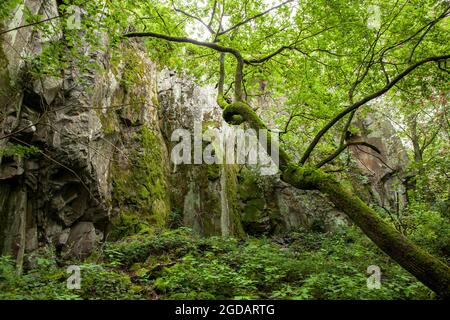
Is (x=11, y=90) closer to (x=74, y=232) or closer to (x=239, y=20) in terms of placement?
(x=74, y=232)

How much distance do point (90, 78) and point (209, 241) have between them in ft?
17.6

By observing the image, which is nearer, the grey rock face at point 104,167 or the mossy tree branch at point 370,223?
the mossy tree branch at point 370,223

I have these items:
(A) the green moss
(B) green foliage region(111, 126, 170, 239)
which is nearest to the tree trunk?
(B) green foliage region(111, 126, 170, 239)

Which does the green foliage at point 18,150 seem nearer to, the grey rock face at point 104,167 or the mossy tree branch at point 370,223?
the grey rock face at point 104,167

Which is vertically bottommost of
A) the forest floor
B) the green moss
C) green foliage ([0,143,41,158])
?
the forest floor

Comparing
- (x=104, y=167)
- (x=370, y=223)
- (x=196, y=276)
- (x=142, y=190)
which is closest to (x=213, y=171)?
(x=142, y=190)

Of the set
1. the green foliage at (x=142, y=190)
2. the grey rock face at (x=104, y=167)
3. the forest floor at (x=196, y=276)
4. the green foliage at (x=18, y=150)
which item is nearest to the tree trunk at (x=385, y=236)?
the forest floor at (x=196, y=276)

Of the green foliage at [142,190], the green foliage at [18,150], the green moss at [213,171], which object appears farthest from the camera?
the green moss at [213,171]

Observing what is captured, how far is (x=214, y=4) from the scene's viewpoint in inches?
293

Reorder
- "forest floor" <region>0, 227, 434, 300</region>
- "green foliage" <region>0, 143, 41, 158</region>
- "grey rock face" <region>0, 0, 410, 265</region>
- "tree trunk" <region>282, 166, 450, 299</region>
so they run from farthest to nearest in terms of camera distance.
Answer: "grey rock face" <region>0, 0, 410, 265</region> < "green foliage" <region>0, 143, 41, 158</region> < "forest floor" <region>0, 227, 434, 300</region> < "tree trunk" <region>282, 166, 450, 299</region>

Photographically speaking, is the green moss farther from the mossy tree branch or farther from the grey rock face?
the mossy tree branch

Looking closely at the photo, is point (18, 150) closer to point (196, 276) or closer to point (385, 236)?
point (196, 276)

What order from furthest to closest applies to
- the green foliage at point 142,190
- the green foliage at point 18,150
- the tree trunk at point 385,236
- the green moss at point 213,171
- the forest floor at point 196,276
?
the green moss at point 213,171 < the green foliage at point 142,190 < the green foliage at point 18,150 < the forest floor at point 196,276 < the tree trunk at point 385,236
